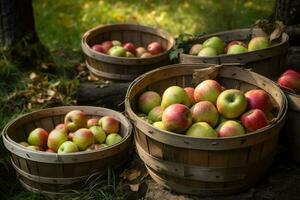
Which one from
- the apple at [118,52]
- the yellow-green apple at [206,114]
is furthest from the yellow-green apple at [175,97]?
the apple at [118,52]

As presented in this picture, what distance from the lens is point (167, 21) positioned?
21.8 ft

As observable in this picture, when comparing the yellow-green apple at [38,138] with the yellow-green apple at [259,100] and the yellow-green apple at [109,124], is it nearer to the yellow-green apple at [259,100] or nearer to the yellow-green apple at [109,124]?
the yellow-green apple at [109,124]

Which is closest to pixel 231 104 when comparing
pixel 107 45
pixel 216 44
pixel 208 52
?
pixel 208 52

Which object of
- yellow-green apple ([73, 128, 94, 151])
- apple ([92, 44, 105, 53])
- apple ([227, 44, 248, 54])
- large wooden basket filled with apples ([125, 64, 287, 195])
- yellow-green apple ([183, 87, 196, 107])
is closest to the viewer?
large wooden basket filled with apples ([125, 64, 287, 195])

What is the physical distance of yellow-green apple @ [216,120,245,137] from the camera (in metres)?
3.00

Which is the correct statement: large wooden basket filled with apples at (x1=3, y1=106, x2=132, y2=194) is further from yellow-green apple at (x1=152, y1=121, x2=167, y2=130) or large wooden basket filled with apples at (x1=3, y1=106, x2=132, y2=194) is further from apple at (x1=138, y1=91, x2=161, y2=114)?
yellow-green apple at (x1=152, y1=121, x2=167, y2=130)

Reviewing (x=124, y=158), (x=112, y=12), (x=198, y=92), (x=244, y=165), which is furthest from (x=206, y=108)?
(x=112, y=12)

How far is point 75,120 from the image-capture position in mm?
3734

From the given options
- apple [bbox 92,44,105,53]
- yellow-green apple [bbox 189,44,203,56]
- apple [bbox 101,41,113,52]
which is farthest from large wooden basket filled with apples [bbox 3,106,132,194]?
apple [bbox 101,41,113,52]

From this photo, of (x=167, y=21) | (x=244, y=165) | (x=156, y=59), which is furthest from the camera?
(x=167, y=21)

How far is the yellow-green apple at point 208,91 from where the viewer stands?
3.27 m

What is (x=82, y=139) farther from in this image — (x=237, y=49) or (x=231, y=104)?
(x=237, y=49)

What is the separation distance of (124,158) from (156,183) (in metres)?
0.39

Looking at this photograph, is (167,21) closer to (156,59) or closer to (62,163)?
(156,59)
